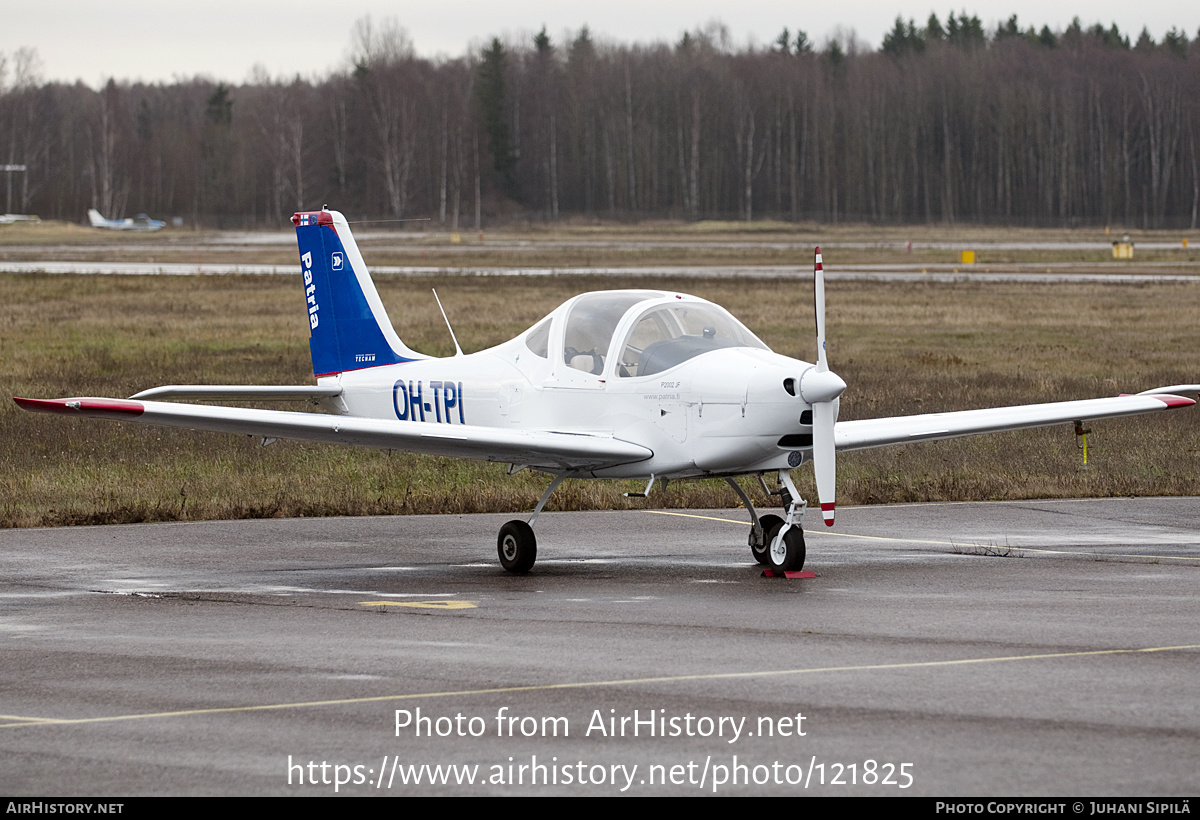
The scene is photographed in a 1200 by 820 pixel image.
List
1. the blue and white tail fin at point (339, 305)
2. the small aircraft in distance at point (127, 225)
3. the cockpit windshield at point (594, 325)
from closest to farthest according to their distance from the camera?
the cockpit windshield at point (594, 325)
the blue and white tail fin at point (339, 305)
the small aircraft in distance at point (127, 225)

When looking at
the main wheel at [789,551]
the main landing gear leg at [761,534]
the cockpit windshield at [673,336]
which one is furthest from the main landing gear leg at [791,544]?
the cockpit windshield at [673,336]

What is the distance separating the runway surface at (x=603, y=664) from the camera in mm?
6242

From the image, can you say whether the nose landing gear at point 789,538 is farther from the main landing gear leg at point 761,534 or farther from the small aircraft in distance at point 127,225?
the small aircraft in distance at point 127,225

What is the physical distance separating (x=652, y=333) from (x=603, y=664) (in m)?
3.99

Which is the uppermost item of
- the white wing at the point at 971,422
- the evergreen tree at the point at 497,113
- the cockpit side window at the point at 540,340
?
the evergreen tree at the point at 497,113

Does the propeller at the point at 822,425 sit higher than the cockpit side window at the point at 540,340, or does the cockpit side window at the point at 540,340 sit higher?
the cockpit side window at the point at 540,340

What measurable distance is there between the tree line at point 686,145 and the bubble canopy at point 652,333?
120301 mm

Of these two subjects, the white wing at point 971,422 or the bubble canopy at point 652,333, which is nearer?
the bubble canopy at point 652,333

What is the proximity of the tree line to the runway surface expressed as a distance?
393 ft

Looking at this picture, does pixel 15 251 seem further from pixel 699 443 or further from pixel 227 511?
pixel 699 443

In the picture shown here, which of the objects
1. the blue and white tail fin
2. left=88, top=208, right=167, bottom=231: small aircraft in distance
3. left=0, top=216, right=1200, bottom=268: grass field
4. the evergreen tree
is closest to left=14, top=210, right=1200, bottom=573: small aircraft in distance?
the blue and white tail fin

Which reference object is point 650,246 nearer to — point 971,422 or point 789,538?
point 971,422
